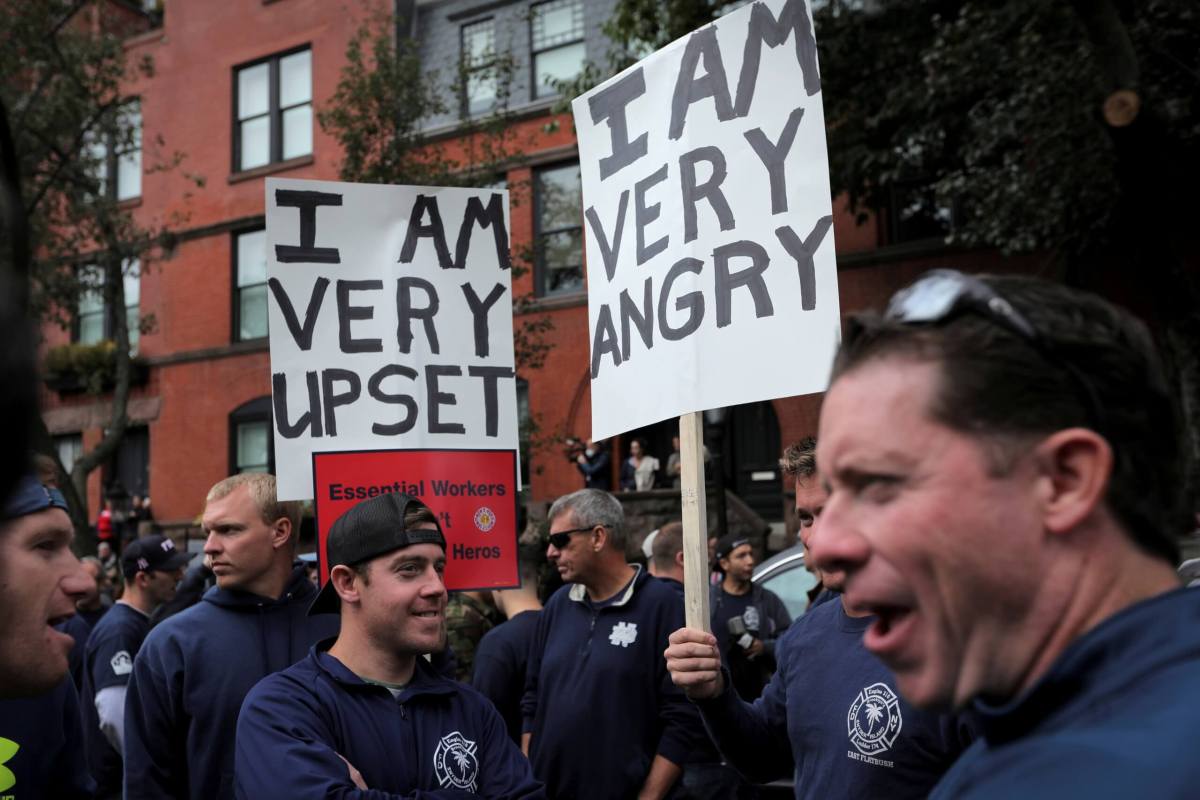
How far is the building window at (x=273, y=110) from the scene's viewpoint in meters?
22.5

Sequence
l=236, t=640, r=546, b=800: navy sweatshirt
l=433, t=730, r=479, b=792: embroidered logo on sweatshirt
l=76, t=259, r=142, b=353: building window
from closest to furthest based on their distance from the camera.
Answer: l=236, t=640, r=546, b=800: navy sweatshirt
l=433, t=730, r=479, b=792: embroidered logo on sweatshirt
l=76, t=259, r=142, b=353: building window

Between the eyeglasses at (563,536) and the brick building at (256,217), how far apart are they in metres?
12.6

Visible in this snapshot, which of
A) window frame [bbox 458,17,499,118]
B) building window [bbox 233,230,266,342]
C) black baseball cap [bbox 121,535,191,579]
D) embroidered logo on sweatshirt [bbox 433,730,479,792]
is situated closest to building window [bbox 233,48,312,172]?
building window [bbox 233,230,266,342]

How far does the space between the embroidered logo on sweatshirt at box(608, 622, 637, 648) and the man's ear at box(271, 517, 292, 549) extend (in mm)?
1466

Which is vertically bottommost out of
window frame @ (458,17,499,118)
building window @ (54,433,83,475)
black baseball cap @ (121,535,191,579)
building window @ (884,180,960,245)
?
black baseball cap @ (121,535,191,579)

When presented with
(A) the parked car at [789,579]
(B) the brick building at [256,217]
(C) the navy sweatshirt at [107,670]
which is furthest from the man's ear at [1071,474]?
(B) the brick building at [256,217]

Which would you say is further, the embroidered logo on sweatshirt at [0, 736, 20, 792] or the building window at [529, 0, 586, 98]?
the building window at [529, 0, 586, 98]

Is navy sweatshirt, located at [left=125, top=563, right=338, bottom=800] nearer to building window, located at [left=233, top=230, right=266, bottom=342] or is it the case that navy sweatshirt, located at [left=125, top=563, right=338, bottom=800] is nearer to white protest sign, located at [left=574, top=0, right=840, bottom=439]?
white protest sign, located at [left=574, top=0, right=840, bottom=439]

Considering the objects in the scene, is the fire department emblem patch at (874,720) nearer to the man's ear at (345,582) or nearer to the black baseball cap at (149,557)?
the man's ear at (345,582)

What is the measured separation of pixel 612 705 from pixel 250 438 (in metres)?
18.9

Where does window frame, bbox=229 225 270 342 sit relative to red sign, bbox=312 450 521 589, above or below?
above

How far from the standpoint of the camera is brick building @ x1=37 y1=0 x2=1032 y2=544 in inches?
756

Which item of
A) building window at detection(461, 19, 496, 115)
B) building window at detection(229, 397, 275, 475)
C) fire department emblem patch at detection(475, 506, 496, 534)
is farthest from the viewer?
building window at detection(229, 397, 275, 475)

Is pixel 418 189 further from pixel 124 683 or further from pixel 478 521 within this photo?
pixel 124 683
